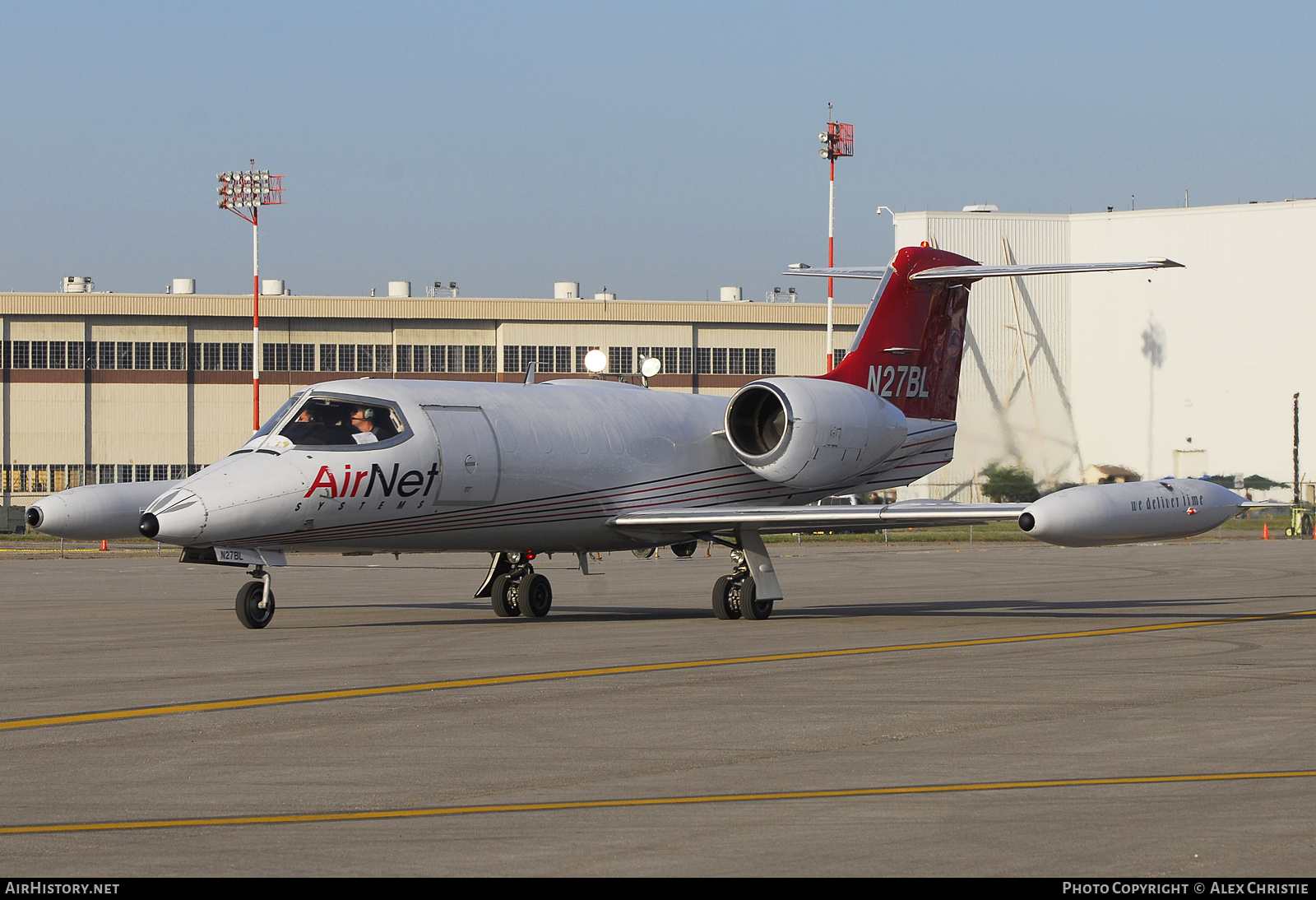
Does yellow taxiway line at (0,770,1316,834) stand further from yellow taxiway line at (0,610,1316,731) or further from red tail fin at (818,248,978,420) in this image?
red tail fin at (818,248,978,420)

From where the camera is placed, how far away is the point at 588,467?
20.5m

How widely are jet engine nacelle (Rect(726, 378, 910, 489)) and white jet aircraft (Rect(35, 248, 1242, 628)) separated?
32 mm

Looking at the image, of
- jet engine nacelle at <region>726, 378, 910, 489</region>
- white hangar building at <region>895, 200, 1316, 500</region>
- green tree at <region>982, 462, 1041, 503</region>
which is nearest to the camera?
jet engine nacelle at <region>726, 378, 910, 489</region>

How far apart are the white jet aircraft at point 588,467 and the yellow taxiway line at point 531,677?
5.00 feet

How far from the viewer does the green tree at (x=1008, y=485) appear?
6562cm

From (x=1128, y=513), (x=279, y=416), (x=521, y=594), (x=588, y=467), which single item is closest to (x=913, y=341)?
(x=588, y=467)

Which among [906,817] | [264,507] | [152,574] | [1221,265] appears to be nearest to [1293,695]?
[906,817]

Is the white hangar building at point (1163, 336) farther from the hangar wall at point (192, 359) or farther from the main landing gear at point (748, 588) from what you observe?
the main landing gear at point (748, 588)

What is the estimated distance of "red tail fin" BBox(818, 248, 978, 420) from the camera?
79.8 feet

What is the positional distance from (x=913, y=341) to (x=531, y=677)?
42.5 feet

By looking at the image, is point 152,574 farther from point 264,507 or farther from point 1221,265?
point 1221,265

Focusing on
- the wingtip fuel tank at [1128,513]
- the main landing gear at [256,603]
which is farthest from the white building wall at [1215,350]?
the main landing gear at [256,603]

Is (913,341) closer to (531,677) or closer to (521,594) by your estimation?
(521,594)

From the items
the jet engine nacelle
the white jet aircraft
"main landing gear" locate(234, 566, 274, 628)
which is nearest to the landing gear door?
the white jet aircraft
